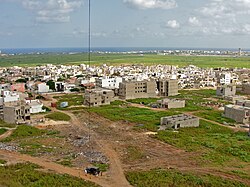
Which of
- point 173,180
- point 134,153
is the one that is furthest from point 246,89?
point 173,180

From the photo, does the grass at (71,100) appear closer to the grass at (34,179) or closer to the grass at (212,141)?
the grass at (212,141)

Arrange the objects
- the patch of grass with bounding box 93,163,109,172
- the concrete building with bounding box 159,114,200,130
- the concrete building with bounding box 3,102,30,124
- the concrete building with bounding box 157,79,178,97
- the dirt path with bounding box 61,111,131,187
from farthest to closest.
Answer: the concrete building with bounding box 157,79,178,97 < the concrete building with bounding box 3,102,30,124 < the concrete building with bounding box 159,114,200,130 < the patch of grass with bounding box 93,163,109,172 < the dirt path with bounding box 61,111,131,187

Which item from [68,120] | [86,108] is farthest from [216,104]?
[68,120]

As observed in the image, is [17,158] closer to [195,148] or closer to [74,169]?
[74,169]

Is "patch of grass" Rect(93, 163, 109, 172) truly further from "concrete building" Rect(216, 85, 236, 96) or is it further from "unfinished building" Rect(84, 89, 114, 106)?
"concrete building" Rect(216, 85, 236, 96)

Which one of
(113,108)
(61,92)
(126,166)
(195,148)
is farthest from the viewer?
(61,92)

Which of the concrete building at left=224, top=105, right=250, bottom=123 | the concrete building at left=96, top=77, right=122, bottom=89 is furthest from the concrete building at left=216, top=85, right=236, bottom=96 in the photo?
the concrete building at left=96, top=77, right=122, bottom=89

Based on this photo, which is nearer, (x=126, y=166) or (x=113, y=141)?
(x=126, y=166)

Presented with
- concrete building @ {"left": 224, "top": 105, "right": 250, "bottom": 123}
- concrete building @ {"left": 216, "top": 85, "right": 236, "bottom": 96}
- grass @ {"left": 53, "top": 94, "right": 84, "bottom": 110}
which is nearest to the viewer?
concrete building @ {"left": 224, "top": 105, "right": 250, "bottom": 123}
